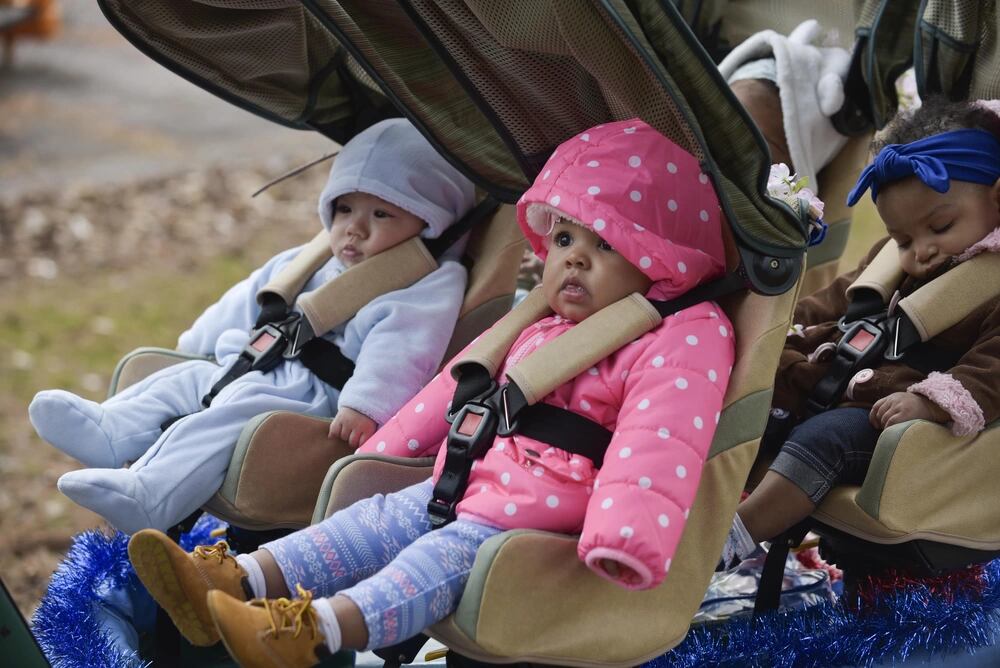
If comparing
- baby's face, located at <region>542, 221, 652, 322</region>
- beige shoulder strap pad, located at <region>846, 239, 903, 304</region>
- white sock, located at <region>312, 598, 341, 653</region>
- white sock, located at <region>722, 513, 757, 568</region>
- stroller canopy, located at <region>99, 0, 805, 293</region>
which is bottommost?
white sock, located at <region>722, 513, 757, 568</region>

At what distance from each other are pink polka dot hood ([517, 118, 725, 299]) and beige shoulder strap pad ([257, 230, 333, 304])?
2.69 ft

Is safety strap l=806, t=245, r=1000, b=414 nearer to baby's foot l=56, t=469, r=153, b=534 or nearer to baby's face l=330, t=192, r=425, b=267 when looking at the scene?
baby's face l=330, t=192, r=425, b=267

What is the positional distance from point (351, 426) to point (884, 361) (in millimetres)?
1150

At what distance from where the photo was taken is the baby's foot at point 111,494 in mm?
2428

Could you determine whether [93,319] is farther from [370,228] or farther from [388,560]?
[388,560]

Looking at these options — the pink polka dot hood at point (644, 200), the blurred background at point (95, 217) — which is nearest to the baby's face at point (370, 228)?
the pink polka dot hood at point (644, 200)

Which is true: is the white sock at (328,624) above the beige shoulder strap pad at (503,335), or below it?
→ below

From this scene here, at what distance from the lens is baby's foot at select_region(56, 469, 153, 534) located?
2428mm

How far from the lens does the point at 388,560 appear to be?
90.5 inches

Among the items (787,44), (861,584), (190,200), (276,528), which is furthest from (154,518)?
(190,200)

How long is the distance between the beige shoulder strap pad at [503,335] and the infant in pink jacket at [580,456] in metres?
0.02

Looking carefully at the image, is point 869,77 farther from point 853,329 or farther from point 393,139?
point 393,139

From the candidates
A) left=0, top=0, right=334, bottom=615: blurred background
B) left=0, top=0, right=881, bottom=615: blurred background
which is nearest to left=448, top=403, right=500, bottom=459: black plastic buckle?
left=0, top=0, right=334, bottom=615: blurred background

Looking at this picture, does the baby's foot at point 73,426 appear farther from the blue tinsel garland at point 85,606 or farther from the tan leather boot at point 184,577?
the tan leather boot at point 184,577
